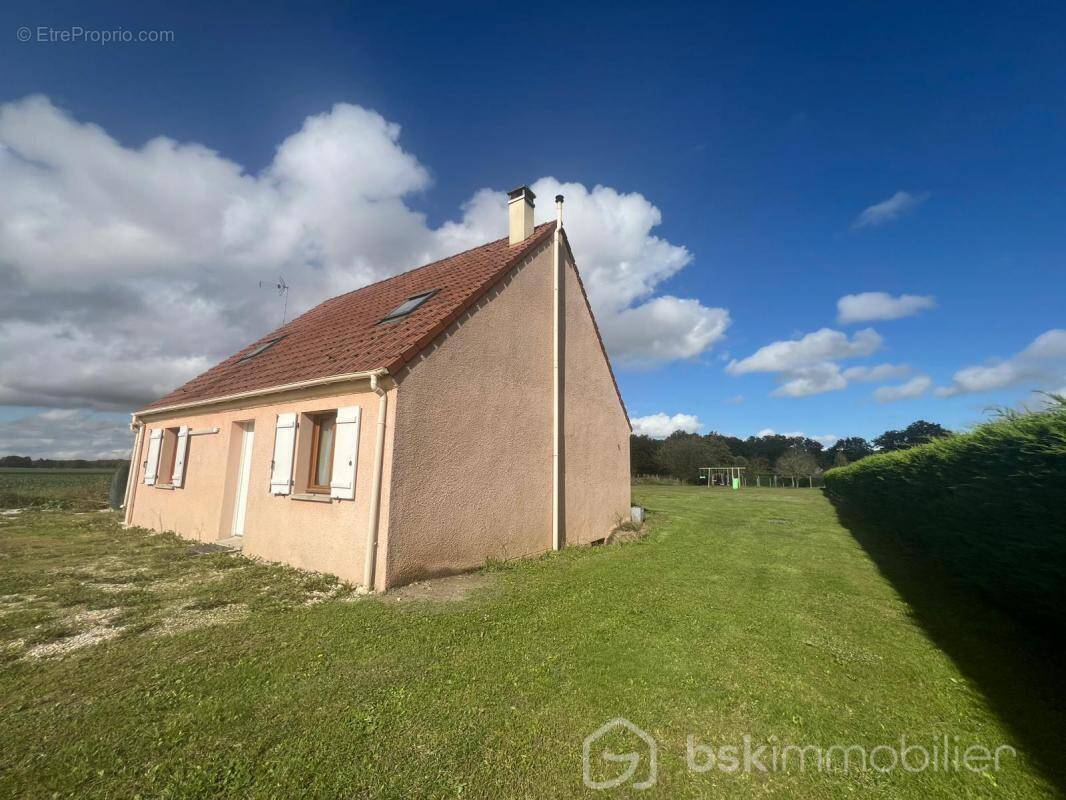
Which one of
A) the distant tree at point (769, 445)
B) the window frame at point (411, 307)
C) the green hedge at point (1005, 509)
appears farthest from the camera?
the distant tree at point (769, 445)

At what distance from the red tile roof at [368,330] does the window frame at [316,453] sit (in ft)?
2.14

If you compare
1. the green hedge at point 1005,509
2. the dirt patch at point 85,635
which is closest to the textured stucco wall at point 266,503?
the dirt patch at point 85,635

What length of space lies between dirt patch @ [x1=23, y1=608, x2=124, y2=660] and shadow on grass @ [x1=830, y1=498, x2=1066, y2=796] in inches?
286

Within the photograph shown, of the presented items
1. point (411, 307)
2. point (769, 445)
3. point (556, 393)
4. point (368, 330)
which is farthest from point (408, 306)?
point (769, 445)

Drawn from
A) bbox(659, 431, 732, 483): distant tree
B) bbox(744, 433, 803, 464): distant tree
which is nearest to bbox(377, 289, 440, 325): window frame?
bbox(659, 431, 732, 483): distant tree

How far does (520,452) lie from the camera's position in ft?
26.1

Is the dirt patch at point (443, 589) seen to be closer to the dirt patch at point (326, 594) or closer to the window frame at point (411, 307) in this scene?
the dirt patch at point (326, 594)

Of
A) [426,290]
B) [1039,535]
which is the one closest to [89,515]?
[426,290]

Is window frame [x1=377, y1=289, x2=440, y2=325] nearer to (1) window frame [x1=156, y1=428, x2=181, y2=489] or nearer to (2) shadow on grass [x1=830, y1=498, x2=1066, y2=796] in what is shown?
(1) window frame [x1=156, y1=428, x2=181, y2=489]

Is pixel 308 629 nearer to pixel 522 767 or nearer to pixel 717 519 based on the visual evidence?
pixel 522 767

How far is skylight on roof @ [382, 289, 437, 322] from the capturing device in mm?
8374

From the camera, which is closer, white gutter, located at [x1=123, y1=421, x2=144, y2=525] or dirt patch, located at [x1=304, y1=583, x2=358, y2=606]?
dirt patch, located at [x1=304, y1=583, x2=358, y2=606]

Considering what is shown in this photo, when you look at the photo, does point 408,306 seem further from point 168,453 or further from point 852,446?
point 852,446

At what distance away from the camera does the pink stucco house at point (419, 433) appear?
6207 mm
